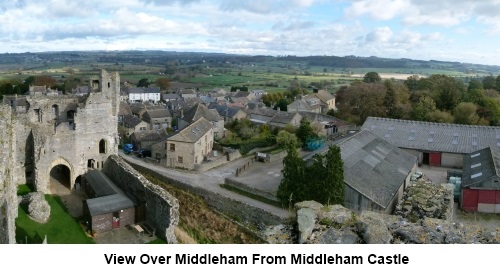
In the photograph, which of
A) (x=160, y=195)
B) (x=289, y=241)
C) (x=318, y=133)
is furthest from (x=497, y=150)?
(x=289, y=241)

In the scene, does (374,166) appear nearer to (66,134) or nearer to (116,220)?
(116,220)

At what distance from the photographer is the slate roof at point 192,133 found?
3309cm

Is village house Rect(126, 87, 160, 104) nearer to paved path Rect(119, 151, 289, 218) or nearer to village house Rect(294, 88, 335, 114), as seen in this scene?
village house Rect(294, 88, 335, 114)

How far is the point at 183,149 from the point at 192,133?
6.15ft

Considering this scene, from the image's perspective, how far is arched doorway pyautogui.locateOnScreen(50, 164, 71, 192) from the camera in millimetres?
25562

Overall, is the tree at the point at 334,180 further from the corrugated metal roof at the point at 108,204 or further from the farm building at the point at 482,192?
the corrugated metal roof at the point at 108,204

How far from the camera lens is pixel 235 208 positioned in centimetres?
2417

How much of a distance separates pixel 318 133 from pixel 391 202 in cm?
2063

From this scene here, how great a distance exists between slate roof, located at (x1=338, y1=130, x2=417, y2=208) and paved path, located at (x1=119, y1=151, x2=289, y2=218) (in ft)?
14.6

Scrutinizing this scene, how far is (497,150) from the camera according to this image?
3097 centimetres

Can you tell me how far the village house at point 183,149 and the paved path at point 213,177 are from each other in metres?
0.91

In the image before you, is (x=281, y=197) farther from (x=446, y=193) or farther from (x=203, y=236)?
(x=446, y=193)

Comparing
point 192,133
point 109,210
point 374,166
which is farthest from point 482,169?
→ point 109,210
